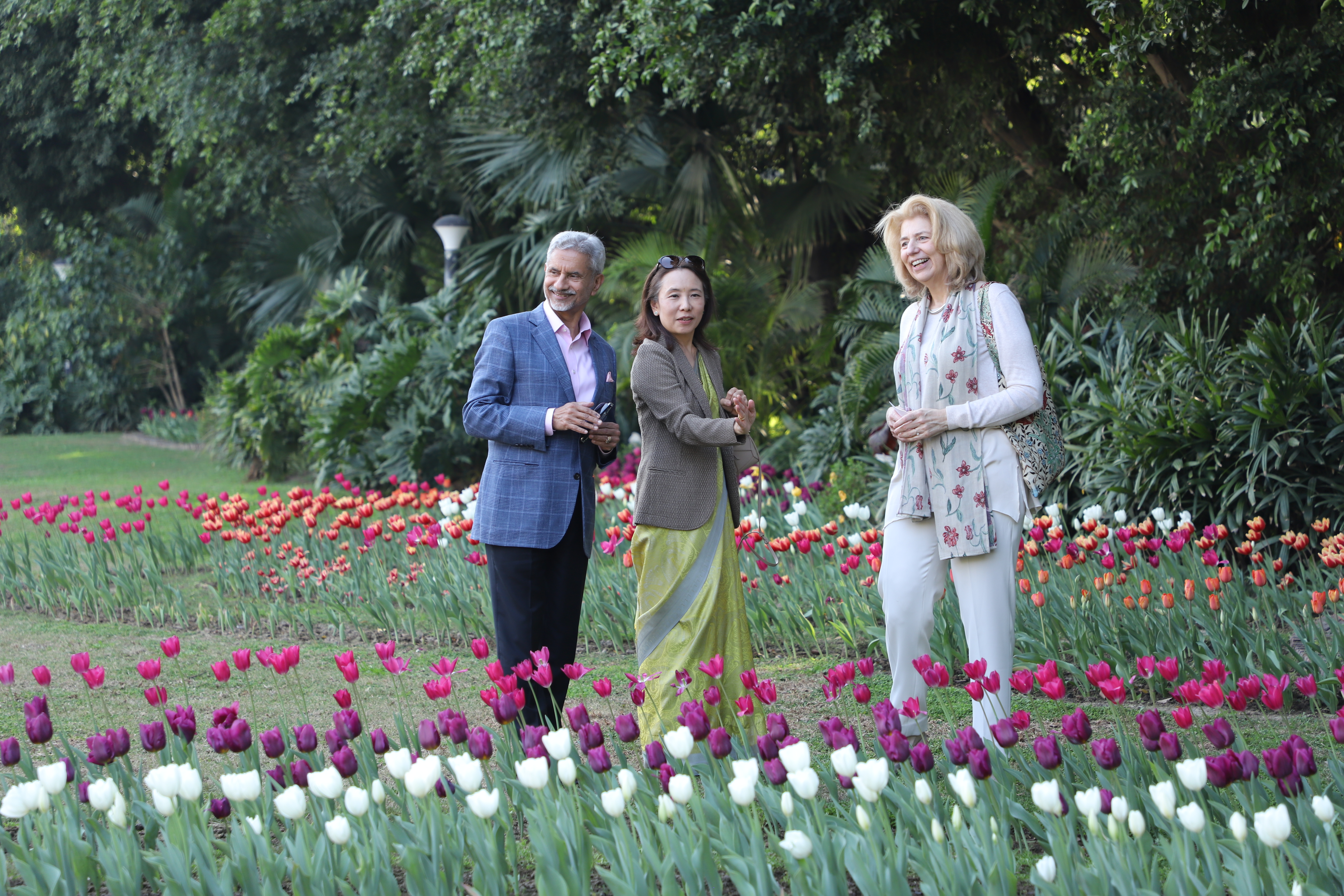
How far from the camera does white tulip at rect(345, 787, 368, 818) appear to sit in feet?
6.65

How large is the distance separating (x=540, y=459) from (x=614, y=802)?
1449mm

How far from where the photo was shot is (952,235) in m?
3.11

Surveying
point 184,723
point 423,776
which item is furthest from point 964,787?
point 184,723

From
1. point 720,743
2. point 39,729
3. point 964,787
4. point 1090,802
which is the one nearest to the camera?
point 1090,802

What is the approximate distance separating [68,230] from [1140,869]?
70.7 feet

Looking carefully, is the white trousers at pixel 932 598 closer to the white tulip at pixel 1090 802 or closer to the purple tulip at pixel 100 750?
the white tulip at pixel 1090 802

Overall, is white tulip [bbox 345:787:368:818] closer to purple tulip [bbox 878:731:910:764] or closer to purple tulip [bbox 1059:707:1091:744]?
purple tulip [bbox 878:731:910:764]

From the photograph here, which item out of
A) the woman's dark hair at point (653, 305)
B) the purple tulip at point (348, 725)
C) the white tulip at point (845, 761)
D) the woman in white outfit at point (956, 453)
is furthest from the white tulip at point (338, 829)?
the woman's dark hair at point (653, 305)

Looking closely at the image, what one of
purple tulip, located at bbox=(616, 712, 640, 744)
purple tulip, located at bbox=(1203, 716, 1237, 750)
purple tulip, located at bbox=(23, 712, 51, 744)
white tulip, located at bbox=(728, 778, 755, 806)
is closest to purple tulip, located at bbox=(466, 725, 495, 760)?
purple tulip, located at bbox=(616, 712, 640, 744)

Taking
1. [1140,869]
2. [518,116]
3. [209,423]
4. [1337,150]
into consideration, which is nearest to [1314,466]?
[1337,150]

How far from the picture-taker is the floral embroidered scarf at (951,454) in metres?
3.05

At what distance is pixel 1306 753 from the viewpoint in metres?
2.03

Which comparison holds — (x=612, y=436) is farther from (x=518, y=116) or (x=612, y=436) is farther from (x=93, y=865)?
(x=518, y=116)

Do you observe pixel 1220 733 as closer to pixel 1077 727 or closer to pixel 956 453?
pixel 1077 727
